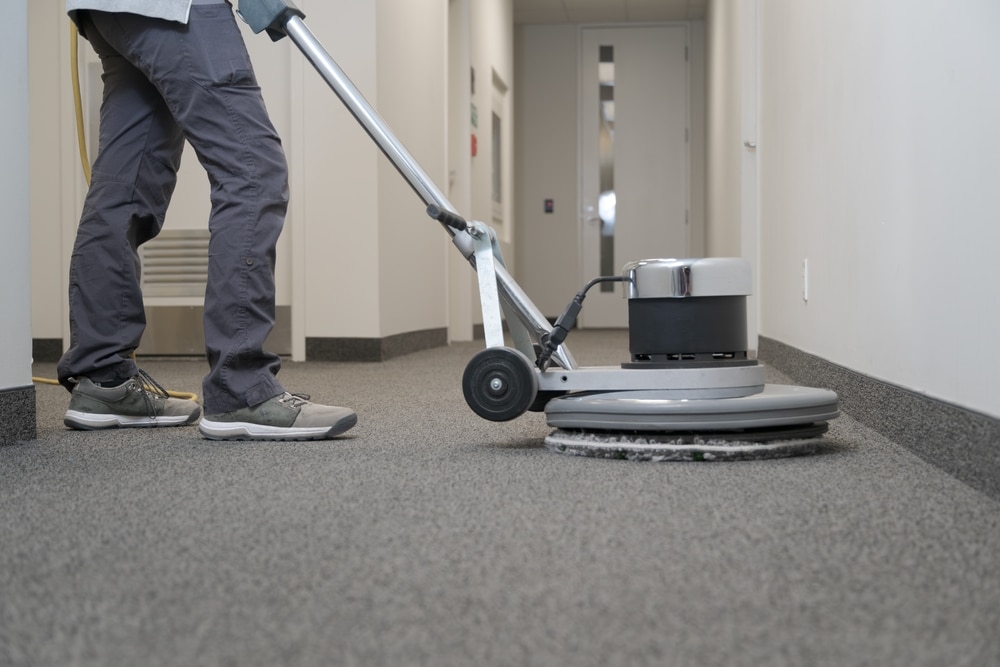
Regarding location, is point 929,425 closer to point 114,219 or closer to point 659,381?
point 659,381

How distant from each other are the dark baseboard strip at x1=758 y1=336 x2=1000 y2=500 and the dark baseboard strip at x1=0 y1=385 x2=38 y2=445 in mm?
1347

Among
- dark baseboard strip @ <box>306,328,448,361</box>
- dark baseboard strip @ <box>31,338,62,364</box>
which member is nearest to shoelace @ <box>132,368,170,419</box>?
dark baseboard strip @ <box>306,328,448,361</box>

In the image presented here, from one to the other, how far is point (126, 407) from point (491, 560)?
116cm

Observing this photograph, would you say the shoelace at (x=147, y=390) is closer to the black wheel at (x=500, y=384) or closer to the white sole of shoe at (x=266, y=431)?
the white sole of shoe at (x=266, y=431)

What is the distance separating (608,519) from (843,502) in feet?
0.88

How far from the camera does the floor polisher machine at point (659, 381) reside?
1.34 metres

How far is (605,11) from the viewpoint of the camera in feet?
24.5

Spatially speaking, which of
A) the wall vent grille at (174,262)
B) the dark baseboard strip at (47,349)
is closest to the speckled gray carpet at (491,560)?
the wall vent grille at (174,262)

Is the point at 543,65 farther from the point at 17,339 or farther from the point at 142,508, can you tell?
the point at 142,508

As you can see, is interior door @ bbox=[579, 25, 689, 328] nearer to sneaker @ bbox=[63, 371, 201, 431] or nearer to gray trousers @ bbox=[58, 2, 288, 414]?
sneaker @ bbox=[63, 371, 201, 431]

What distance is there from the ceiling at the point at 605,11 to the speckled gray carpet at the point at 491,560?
6.34 meters

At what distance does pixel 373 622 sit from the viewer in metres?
0.70

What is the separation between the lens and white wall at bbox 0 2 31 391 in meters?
1.59

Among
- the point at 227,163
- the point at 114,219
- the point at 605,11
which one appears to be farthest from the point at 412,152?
the point at 605,11
